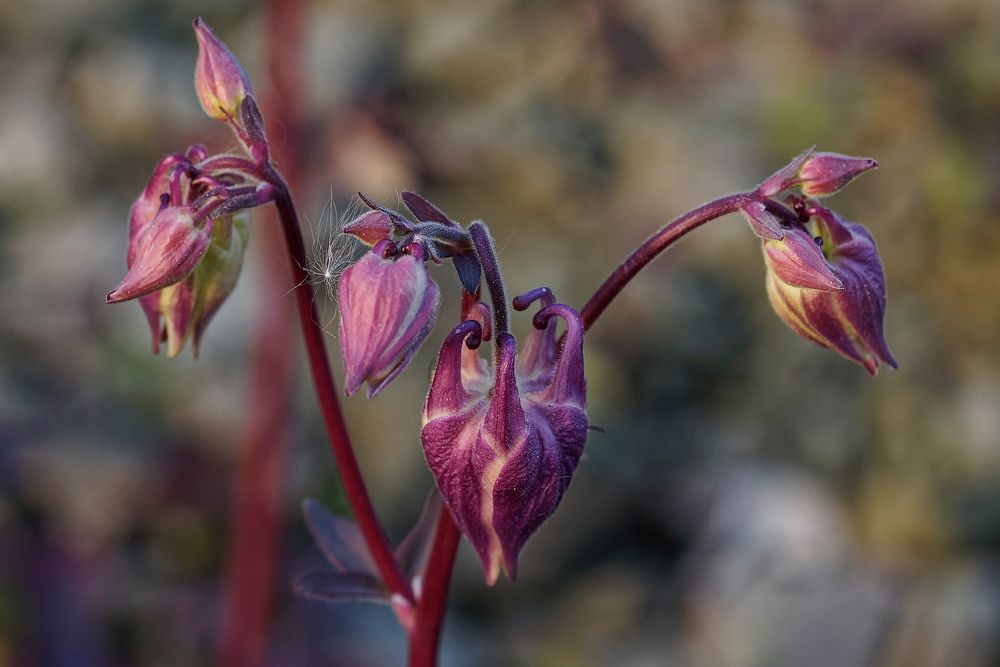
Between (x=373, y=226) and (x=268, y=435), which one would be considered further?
(x=268, y=435)

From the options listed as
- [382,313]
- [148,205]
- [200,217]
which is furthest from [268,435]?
[382,313]

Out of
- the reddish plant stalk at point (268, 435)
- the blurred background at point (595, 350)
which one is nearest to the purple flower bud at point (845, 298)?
the reddish plant stalk at point (268, 435)

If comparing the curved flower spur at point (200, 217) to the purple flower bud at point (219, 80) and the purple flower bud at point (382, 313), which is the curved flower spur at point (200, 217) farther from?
the purple flower bud at point (382, 313)

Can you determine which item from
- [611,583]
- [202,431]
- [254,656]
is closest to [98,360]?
[202,431]

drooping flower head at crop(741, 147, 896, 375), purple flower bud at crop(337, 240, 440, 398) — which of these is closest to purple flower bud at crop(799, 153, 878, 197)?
drooping flower head at crop(741, 147, 896, 375)

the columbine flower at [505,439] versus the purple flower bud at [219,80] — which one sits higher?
the purple flower bud at [219,80]

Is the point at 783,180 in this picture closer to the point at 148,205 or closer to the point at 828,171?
the point at 828,171

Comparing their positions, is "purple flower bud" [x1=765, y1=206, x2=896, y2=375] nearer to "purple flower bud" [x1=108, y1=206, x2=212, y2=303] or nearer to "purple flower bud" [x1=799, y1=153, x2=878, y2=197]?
"purple flower bud" [x1=799, y1=153, x2=878, y2=197]

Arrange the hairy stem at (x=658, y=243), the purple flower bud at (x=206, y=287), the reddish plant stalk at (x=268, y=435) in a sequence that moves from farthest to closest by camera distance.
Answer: the reddish plant stalk at (x=268, y=435), the purple flower bud at (x=206, y=287), the hairy stem at (x=658, y=243)
